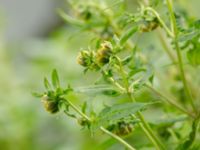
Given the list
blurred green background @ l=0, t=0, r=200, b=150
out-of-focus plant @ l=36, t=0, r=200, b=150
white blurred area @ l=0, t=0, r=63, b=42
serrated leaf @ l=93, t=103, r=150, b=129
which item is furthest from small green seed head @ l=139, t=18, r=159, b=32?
white blurred area @ l=0, t=0, r=63, b=42

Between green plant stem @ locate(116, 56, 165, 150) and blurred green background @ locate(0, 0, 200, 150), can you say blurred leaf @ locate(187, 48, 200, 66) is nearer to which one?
green plant stem @ locate(116, 56, 165, 150)

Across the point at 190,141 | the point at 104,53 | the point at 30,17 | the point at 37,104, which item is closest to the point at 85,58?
the point at 104,53

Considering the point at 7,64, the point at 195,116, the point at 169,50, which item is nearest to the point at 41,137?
the point at 7,64

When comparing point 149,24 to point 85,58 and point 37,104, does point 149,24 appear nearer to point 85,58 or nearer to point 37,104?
point 85,58

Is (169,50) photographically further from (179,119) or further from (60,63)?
(60,63)

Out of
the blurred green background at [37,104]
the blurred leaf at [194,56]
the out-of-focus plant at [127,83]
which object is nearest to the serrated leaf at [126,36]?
the out-of-focus plant at [127,83]
